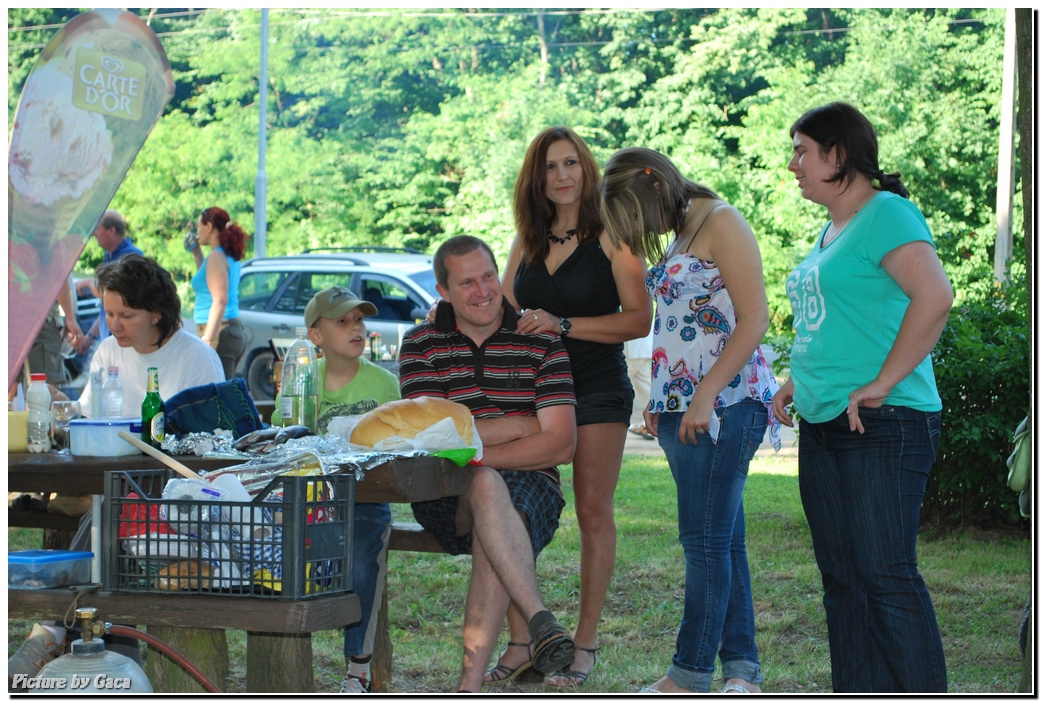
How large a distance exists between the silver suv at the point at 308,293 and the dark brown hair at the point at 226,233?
3754mm

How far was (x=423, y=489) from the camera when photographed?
8.80 feet

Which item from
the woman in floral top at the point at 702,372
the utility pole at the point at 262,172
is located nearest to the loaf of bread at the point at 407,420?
the woman in floral top at the point at 702,372

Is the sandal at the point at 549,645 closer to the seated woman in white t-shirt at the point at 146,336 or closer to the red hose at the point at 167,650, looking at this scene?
the red hose at the point at 167,650

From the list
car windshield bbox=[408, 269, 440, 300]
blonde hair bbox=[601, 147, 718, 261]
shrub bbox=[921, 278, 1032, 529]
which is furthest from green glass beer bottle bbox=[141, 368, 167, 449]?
car windshield bbox=[408, 269, 440, 300]

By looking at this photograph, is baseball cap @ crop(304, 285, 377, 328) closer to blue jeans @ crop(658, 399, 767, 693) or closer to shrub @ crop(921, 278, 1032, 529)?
blue jeans @ crop(658, 399, 767, 693)

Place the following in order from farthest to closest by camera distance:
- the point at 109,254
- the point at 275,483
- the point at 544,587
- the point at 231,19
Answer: the point at 231,19 < the point at 109,254 < the point at 544,587 < the point at 275,483

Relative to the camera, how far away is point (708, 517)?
123 inches

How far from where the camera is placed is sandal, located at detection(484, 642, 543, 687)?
3445 millimetres

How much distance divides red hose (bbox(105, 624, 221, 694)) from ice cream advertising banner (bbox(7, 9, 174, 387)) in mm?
1126

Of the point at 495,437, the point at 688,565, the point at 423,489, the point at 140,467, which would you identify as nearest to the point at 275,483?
the point at 423,489

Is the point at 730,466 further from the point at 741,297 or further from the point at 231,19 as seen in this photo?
the point at 231,19

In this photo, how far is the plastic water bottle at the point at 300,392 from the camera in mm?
3359

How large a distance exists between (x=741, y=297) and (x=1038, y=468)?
0.86 metres

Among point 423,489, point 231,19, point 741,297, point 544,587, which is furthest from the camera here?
point 231,19
